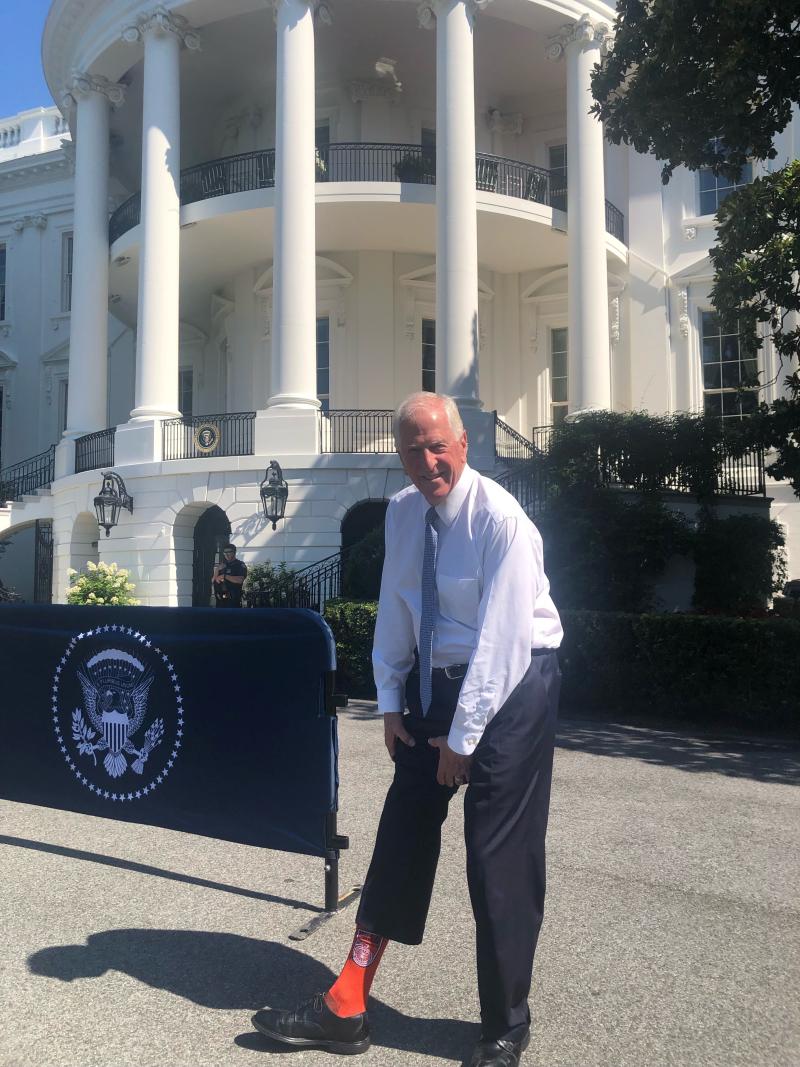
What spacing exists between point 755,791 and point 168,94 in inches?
732

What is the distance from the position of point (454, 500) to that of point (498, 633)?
0.46 m

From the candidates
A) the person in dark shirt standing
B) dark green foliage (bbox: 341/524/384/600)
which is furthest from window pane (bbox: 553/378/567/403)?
the person in dark shirt standing

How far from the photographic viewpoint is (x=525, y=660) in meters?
2.79

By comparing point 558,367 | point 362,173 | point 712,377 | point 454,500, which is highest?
point 362,173

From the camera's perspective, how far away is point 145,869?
15.5 ft

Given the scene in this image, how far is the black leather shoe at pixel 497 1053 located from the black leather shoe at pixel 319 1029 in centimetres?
38

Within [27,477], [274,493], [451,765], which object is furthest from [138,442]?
[451,765]

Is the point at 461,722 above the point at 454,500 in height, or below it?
below

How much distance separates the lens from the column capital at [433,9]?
1844 centimetres

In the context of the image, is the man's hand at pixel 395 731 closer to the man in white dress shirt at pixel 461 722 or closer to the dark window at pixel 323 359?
the man in white dress shirt at pixel 461 722

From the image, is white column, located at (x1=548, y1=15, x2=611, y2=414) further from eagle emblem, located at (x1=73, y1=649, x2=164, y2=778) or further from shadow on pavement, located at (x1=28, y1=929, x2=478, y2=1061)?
shadow on pavement, located at (x1=28, y1=929, x2=478, y2=1061)

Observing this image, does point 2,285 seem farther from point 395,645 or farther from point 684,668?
point 395,645

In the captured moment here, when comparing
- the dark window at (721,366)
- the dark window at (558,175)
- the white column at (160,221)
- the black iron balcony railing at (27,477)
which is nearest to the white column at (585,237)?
the dark window at (558,175)

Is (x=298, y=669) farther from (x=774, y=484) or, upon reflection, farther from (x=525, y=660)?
(x=774, y=484)
